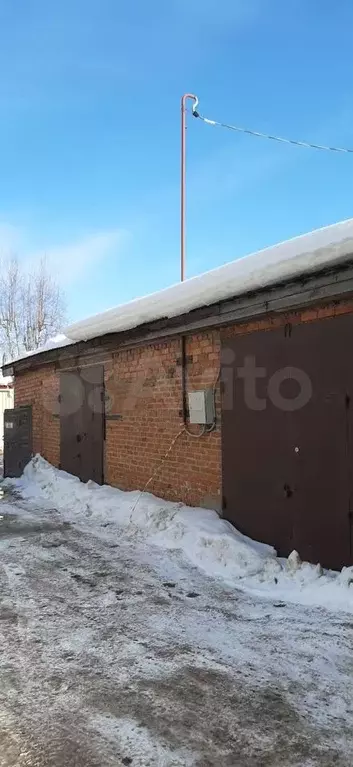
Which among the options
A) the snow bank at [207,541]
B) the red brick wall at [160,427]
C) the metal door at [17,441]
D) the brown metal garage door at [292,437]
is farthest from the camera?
the metal door at [17,441]

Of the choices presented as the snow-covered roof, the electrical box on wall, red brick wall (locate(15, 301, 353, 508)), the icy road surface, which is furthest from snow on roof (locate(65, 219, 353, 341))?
the icy road surface

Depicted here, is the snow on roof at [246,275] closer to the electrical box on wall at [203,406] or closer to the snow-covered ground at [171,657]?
the electrical box on wall at [203,406]

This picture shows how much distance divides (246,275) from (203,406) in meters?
1.71

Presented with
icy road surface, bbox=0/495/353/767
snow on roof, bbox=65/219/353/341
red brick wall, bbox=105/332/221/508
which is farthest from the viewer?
red brick wall, bbox=105/332/221/508

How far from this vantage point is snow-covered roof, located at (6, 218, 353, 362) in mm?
4031

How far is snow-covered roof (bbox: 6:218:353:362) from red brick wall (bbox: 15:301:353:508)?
444 millimetres

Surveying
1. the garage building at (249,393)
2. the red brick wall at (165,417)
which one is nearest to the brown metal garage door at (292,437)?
the garage building at (249,393)

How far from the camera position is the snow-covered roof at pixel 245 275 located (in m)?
4.03

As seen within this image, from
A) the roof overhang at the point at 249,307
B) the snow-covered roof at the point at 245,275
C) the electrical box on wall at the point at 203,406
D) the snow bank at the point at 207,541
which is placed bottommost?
the snow bank at the point at 207,541

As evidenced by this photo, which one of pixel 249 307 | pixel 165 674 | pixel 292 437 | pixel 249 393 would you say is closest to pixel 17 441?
pixel 249 393

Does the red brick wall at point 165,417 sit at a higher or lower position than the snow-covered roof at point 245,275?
lower

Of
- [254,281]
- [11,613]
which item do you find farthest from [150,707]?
[254,281]

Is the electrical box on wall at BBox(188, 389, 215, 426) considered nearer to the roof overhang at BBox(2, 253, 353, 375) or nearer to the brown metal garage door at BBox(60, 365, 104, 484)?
the roof overhang at BBox(2, 253, 353, 375)

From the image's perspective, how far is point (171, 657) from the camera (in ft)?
10.7
